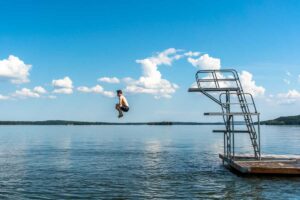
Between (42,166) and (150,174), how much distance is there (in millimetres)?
10888

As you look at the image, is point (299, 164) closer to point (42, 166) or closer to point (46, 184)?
point (46, 184)

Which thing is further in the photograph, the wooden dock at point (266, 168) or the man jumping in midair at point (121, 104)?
the wooden dock at point (266, 168)

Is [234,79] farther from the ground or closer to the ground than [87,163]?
farther from the ground

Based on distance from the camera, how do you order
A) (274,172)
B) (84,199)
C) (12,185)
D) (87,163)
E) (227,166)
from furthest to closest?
(87,163), (227,166), (274,172), (12,185), (84,199)

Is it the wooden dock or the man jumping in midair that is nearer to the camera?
the man jumping in midair

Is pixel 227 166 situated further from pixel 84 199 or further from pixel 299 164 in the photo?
pixel 84 199

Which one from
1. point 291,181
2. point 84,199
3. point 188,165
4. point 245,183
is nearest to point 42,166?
point 188,165

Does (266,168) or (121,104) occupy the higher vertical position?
(121,104)

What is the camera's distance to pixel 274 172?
2941 cm

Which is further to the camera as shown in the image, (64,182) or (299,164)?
(299,164)

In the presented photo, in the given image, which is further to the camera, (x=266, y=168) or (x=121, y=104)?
(x=266, y=168)

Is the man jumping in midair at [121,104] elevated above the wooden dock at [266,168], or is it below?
above

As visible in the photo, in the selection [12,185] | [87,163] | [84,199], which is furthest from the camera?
[87,163]

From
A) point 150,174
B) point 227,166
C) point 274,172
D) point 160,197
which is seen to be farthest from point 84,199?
point 227,166
